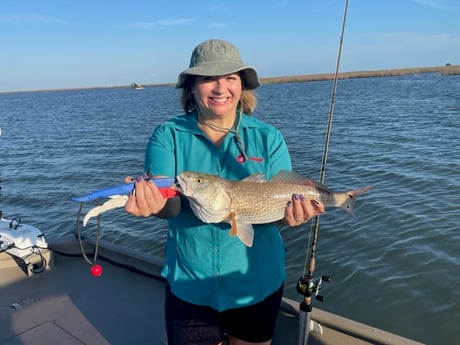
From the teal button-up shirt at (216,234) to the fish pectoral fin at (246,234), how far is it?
0.11m

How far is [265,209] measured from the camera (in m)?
2.95

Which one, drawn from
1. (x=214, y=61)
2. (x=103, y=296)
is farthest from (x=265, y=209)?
(x=103, y=296)

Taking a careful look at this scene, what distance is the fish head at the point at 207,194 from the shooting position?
2.57 metres

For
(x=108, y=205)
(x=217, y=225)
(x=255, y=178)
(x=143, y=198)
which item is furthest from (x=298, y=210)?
(x=108, y=205)

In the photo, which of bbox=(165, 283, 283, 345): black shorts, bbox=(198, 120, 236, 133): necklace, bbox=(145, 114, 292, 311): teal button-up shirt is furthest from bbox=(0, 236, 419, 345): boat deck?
bbox=(198, 120, 236, 133): necklace

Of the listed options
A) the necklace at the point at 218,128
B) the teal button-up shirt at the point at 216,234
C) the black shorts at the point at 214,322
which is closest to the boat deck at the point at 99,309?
the black shorts at the point at 214,322

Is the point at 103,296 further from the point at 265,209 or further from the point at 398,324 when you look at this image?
the point at 398,324

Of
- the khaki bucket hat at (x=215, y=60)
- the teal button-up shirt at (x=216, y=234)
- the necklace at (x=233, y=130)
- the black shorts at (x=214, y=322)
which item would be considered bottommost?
the black shorts at (x=214, y=322)

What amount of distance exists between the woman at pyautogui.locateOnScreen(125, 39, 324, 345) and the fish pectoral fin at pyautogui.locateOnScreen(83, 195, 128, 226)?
0.25 meters

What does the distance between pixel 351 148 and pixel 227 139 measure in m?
14.3

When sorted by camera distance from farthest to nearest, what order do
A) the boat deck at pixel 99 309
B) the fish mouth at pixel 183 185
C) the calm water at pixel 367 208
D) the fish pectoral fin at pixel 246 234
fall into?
the calm water at pixel 367 208, the boat deck at pixel 99 309, the fish pectoral fin at pixel 246 234, the fish mouth at pixel 183 185

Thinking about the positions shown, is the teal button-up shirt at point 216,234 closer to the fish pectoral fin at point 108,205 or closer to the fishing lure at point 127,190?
the fishing lure at point 127,190

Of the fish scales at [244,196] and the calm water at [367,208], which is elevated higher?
the fish scales at [244,196]

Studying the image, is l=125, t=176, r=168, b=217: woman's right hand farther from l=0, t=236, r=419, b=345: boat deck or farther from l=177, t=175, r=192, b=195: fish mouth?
l=0, t=236, r=419, b=345: boat deck
